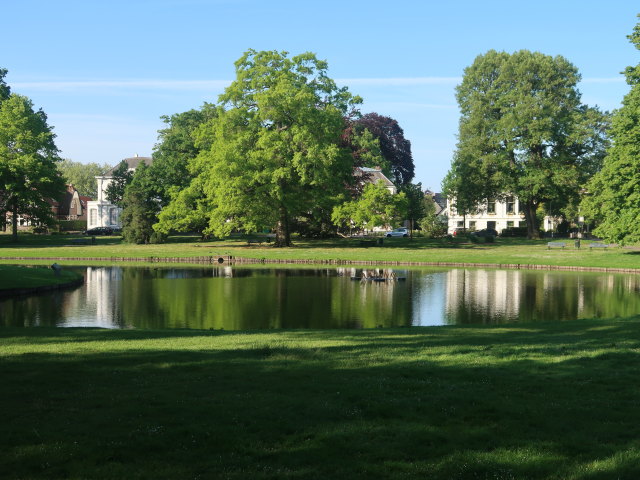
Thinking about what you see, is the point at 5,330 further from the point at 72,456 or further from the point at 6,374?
the point at 72,456

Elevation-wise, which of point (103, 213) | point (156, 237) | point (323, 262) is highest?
point (103, 213)

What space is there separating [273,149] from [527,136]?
111 ft

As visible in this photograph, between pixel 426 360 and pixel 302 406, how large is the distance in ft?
14.6

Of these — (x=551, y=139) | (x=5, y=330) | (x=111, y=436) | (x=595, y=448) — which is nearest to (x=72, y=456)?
(x=111, y=436)

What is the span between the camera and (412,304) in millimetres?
30828

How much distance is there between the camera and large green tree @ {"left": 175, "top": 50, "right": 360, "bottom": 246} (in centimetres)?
6419

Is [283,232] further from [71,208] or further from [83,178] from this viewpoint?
[83,178]

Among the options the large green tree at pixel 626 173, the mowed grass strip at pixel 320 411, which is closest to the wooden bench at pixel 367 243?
the large green tree at pixel 626 173

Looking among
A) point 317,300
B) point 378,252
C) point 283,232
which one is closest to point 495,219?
point 283,232

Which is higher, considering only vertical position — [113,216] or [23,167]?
[23,167]

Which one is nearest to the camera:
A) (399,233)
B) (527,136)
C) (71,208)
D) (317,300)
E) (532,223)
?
(317,300)

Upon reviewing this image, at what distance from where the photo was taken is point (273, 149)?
64.0 metres

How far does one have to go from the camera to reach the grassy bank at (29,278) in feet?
112

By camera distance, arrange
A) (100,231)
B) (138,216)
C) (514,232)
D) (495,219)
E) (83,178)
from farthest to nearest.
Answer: (83,178) → (495,219) → (100,231) → (514,232) → (138,216)
